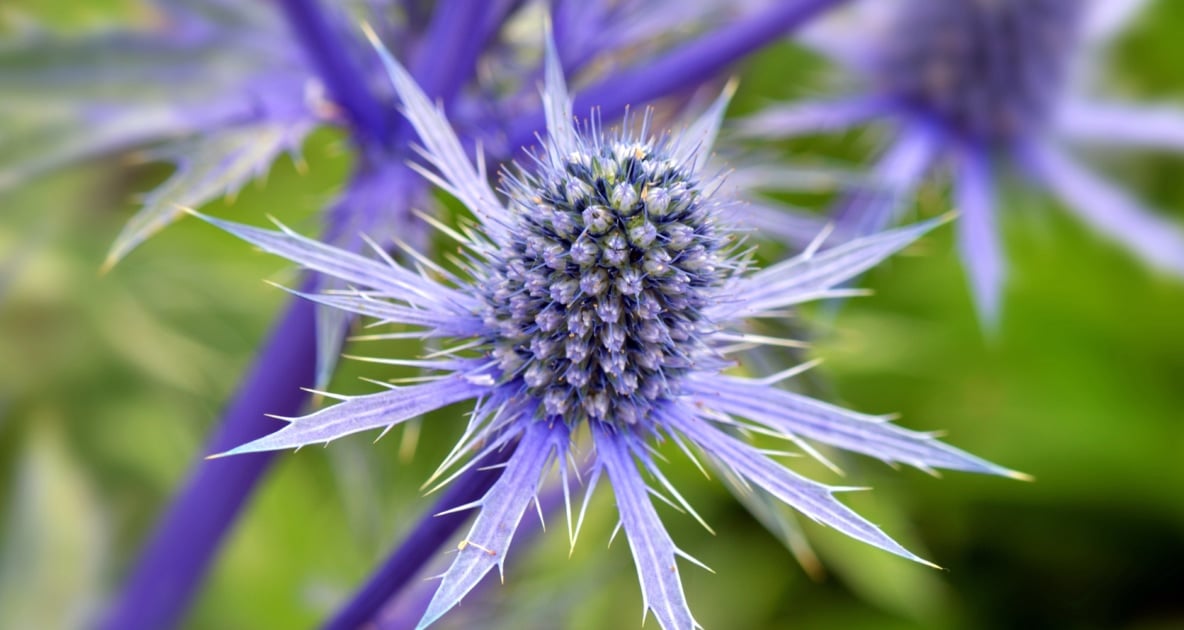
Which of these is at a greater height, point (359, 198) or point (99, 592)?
point (359, 198)

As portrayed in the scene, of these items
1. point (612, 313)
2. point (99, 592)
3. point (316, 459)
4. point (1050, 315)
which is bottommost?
point (1050, 315)

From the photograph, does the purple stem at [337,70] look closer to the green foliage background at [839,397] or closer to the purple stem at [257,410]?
the purple stem at [257,410]

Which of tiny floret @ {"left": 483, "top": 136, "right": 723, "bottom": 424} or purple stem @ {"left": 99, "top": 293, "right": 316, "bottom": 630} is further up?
tiny floret @ {"left": 483, "top": 136, "right": 723, "bottom": 424}

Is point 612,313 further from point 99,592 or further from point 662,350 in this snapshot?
point 99,592

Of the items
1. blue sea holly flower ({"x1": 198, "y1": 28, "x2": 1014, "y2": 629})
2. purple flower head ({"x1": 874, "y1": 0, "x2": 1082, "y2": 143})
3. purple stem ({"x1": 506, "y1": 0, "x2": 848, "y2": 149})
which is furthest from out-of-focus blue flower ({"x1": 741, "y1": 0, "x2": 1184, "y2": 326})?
blue sea holly flower ({"x1": 198, "y1": 28, "x2": 1014, "y2": 629})

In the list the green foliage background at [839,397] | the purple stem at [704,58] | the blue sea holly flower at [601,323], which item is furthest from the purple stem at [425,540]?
the green foliage background at [839,397]

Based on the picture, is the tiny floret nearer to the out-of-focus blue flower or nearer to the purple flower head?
the out-of-focus blue flower

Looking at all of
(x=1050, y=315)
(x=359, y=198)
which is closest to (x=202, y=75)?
(x=359, y=198)
